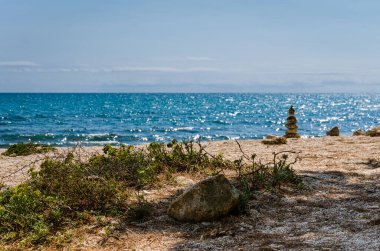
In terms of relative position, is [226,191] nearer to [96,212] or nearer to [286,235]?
[286,235]

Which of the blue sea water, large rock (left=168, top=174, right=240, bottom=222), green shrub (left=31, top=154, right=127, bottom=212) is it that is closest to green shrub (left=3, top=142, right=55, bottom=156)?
the blue sea water

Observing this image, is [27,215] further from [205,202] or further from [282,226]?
[282,226]

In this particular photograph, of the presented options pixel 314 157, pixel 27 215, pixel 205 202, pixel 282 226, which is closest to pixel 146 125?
pixel 314 157

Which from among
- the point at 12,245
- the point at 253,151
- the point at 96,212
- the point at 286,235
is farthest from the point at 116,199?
the point at 253,151

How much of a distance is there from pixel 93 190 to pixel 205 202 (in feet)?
6.65

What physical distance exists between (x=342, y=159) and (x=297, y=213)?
17.8ft

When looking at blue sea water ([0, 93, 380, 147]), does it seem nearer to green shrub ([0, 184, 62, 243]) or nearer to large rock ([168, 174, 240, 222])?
large rock ([168, 174, 240, 222])

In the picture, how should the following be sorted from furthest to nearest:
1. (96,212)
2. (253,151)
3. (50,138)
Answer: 1. (50,138)
2. (253,151)
3. (96,212)

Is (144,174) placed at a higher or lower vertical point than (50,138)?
higher

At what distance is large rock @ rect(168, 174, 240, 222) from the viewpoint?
22.7 ft

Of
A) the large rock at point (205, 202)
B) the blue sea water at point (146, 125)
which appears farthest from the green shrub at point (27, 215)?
the blue sea water at point (146, 125)

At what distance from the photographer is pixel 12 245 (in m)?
6.31

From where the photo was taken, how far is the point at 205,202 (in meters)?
6.92

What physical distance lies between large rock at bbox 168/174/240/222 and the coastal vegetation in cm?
34
